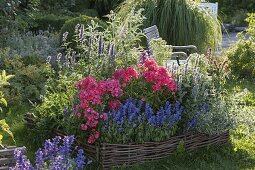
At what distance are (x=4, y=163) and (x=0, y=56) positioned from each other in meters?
3.01

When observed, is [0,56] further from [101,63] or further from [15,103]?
[101,63]

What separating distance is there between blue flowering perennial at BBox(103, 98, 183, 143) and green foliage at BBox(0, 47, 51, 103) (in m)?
1.75

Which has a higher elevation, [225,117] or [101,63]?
[101,63]

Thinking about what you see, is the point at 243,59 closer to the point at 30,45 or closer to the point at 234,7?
the point at 30,45

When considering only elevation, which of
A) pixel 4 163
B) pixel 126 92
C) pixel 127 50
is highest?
pixel 127 50

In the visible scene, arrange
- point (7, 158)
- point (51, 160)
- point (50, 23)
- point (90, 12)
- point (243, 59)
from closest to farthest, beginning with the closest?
point (51, 160), point (7, 158), point (243, 59), point (50, 23), point (90, 12)

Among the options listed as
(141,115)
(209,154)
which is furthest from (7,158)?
(209,154)

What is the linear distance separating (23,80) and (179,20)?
3384 mm

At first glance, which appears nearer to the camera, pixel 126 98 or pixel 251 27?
pixel 126 98

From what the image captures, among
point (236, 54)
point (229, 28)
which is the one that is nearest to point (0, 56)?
point (236, 54)

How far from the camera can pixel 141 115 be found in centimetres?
440

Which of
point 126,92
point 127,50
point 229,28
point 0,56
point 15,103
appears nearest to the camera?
point 126,92

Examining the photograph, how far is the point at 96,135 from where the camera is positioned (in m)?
4.21

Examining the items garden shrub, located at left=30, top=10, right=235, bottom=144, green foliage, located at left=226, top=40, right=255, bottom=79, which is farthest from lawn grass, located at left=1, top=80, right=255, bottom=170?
green foliage, located at left=226, top=40, right=255, bottom=79
